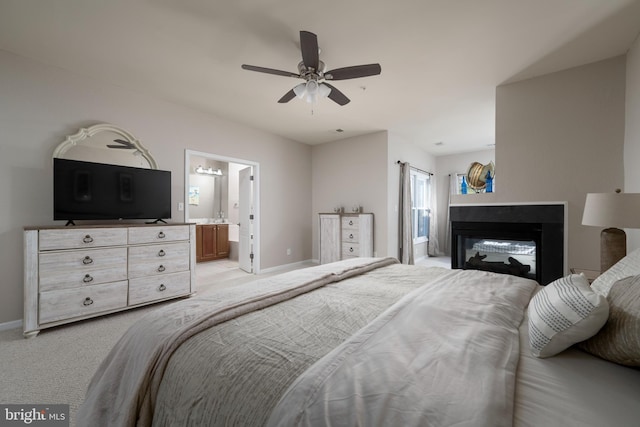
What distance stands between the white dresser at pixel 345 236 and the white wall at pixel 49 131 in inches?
78.6

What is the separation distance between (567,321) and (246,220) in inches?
184

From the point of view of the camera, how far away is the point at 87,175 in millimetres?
2877

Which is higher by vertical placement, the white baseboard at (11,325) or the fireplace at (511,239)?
the fireplace at (511,239)

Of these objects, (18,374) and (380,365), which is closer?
(380,365)

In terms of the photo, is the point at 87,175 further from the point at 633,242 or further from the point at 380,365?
the point at 633,242

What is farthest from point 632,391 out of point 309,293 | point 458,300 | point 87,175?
point 87,175

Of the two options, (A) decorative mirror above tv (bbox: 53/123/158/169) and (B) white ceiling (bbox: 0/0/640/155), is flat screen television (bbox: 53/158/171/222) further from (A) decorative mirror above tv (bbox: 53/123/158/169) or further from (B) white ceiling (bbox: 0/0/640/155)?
(B) white ceiling (bbox: 0/0/640/155)

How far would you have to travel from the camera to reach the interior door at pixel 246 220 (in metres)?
4.88

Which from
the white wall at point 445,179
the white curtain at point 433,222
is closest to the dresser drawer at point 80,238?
the white curtain at point 433,222

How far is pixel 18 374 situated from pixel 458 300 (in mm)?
2876

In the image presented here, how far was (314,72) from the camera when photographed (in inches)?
95.4

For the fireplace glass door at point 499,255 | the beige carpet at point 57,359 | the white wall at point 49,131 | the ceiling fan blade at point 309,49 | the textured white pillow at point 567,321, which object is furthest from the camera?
the fireplace glass door at point 499,255

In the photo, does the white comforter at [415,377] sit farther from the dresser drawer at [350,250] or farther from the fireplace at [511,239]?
the dresser drawer at [350,250]

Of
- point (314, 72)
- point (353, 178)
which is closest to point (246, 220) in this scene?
point (353, 178)
